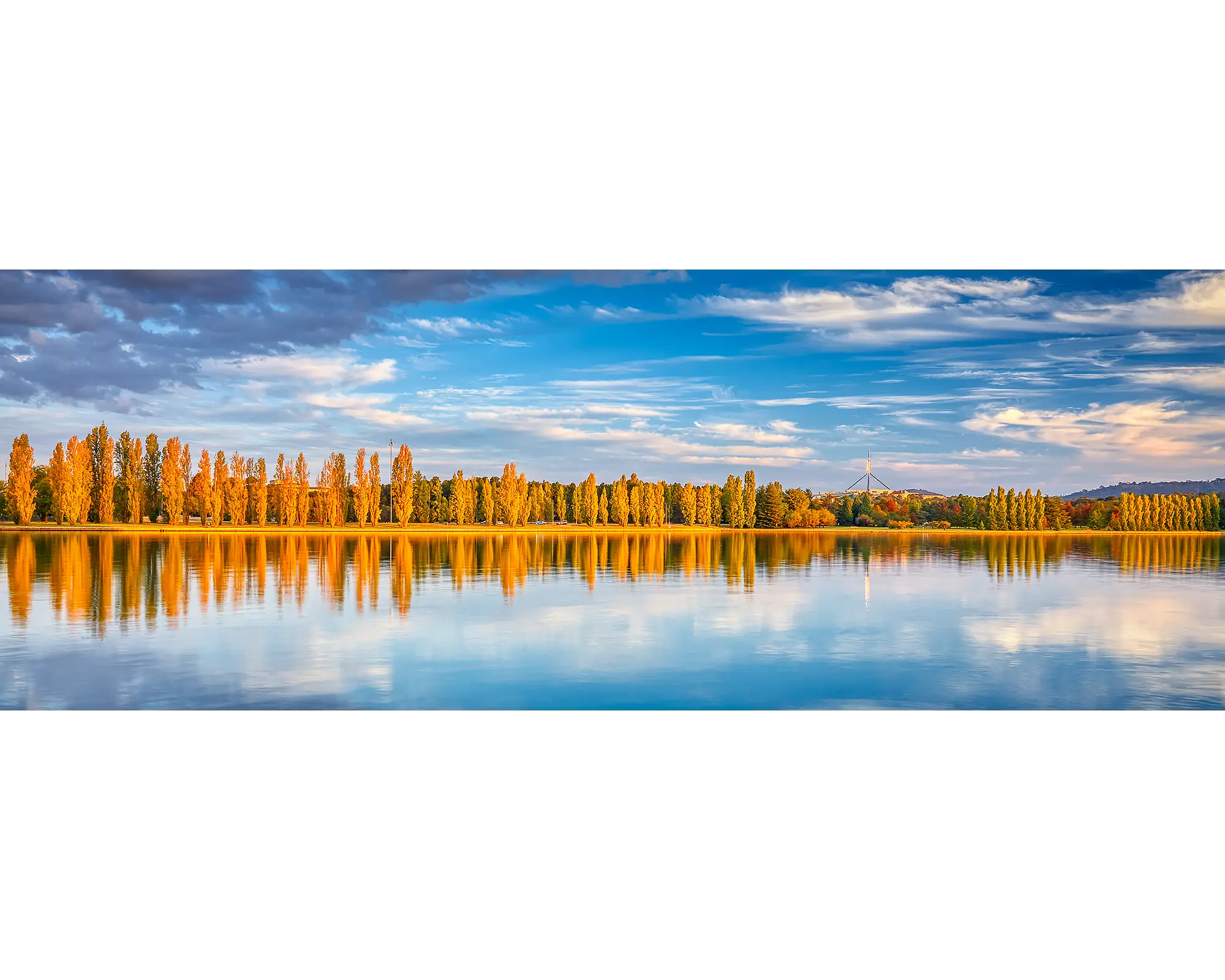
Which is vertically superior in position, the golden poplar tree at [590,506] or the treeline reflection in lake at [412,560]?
the golden poplar tree at [590,506]

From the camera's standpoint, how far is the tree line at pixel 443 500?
617 inches

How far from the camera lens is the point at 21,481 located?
1445cm

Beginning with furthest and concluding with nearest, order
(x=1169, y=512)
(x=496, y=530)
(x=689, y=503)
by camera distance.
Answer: (x=496, y=530)
(x=689, y=503)
(x=1169, y=512)

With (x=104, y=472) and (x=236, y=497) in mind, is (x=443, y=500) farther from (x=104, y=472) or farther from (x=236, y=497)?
(x=104, y=472)

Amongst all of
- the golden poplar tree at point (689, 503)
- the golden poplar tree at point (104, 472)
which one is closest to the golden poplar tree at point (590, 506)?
the golden poplar tree at point (689, 503)

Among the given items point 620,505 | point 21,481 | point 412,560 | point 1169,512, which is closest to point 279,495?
point 412,560

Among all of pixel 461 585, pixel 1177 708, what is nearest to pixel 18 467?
pixel 461 585

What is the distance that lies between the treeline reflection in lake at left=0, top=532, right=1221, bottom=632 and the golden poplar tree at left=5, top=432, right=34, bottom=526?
0.83m

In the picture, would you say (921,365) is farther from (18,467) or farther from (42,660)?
(18,467)

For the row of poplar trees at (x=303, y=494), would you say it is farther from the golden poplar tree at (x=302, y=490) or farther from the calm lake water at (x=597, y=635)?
the calm lake water at (x=597, y=635)

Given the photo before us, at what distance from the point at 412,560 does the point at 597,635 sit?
10422 millimetres

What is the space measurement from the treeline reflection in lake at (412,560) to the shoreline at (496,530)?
0.87ft

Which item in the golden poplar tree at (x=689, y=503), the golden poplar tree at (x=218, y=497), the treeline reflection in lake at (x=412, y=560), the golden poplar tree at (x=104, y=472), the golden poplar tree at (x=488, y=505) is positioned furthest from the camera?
the golden poplar tree at (x=488, y=505)

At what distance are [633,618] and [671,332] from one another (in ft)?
18.3
